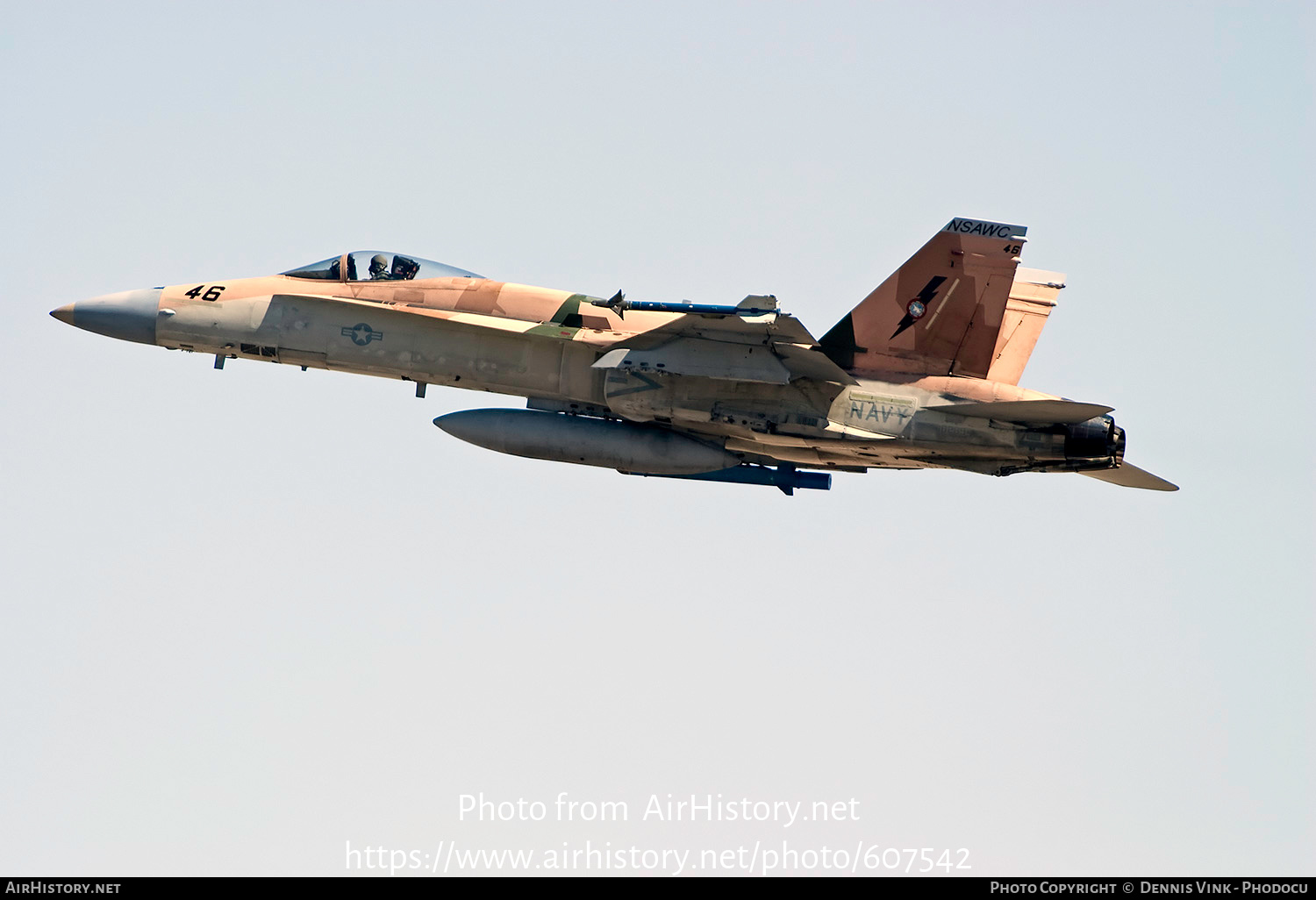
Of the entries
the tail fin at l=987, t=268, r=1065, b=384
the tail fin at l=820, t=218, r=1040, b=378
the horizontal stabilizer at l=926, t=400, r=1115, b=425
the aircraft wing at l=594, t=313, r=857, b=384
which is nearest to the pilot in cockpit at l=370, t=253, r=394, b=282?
the aircraft wing at l=594, t=313, r=857, b=384

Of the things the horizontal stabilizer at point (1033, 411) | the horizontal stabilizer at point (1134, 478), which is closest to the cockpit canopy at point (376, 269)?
the horizontal stabilizer at point (1033, 411)

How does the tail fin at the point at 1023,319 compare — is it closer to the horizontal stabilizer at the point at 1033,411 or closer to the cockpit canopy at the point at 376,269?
the horizontal stabilizer at the point at 1033,411

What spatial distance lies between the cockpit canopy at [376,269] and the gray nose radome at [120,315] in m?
2.38

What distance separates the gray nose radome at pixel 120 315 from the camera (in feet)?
91.5

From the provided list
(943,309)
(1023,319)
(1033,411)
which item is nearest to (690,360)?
(943,309)

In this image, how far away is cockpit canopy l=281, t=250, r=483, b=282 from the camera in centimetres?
2773

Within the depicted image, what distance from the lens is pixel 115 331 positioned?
2798 cm

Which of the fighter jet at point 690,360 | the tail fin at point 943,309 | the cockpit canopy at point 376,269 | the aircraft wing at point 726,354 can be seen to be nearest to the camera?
the aircraft wing at point 726,354

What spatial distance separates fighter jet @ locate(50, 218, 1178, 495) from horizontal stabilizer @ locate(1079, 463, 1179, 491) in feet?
0.12

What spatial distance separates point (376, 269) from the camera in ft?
91.4

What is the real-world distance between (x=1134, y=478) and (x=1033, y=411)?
13.0 feet
